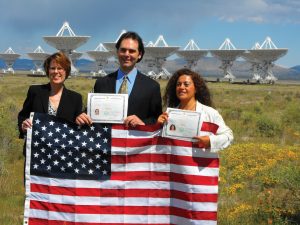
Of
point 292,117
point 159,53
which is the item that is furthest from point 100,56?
point 292,117

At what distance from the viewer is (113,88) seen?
5.00m

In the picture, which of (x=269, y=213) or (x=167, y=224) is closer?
(x=167, y=224)

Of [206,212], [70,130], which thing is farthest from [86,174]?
[206,212]

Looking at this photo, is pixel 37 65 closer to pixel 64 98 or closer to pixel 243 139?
pixel 243 139

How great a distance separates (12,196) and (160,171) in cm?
415

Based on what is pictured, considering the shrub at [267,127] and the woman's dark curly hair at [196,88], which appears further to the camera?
the shrub at [267,127]

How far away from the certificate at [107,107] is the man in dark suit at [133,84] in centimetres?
11

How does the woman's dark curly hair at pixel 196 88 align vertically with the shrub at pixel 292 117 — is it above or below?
above

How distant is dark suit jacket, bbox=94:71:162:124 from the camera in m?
4.94

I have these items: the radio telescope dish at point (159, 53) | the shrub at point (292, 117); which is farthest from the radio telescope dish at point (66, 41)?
the shrub at point (292, 117)

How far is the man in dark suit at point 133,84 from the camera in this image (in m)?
4.90

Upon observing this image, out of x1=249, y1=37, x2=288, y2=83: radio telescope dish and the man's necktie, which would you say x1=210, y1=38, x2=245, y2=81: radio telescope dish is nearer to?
x1=249, y1=37, x2=288, y2=83: radio telescope dish

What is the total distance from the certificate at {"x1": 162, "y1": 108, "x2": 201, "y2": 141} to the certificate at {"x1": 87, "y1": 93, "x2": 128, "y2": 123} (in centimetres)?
46

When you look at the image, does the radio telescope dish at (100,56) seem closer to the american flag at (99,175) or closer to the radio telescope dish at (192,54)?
the radio telescope dish at (192,54)
